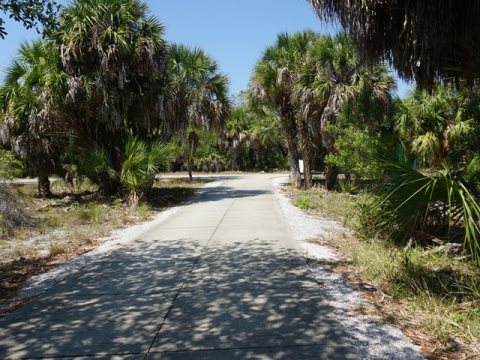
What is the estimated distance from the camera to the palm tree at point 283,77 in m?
20.0

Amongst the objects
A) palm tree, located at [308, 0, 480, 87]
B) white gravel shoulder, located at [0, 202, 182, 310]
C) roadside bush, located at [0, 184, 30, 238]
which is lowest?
white gravel shoulder, located at [0, 202, 182, 310]

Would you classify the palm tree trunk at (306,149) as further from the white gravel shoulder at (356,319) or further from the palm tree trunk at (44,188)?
the white gravel shoulder at (356,319)

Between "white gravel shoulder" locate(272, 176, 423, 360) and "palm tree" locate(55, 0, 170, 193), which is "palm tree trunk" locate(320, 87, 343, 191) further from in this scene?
"white gravel shoulder" locate(272, 176, 423, 360)

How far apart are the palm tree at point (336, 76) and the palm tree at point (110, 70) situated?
5884 millimetres

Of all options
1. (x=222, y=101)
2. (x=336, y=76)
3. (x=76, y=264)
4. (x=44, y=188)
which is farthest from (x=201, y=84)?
(x=76, y=264)

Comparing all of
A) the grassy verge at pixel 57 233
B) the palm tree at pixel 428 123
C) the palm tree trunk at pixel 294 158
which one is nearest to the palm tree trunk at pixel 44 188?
the grassy verge at pixel 57 233

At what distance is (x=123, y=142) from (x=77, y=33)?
3.95 m

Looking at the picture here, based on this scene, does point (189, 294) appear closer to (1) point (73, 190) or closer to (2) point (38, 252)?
(2) point (38, 252)

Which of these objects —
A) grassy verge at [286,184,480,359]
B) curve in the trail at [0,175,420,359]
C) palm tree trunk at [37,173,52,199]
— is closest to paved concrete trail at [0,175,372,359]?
curve in the trail at [0,175,420,359]

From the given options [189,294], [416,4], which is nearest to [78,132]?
[189,294]

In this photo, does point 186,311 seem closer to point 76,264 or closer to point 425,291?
point 425,291

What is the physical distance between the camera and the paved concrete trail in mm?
3977

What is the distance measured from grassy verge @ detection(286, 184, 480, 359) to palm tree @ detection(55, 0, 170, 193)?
9909mm

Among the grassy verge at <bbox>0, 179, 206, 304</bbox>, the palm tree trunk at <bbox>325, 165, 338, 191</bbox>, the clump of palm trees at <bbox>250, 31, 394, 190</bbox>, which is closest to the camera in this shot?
the grassy verge at <bbox>0, 179, 206, 304</bbox>
